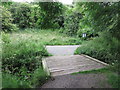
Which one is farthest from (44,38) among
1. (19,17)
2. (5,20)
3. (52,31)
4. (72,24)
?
(52,31)

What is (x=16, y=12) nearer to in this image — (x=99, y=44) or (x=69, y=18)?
(x=69, y=18)

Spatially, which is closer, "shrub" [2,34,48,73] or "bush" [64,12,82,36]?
"shrub" [2,34,48,73]

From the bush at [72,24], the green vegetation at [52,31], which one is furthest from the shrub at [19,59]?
the bush at [72,24]

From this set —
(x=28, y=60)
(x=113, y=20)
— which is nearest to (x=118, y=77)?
(x=113, y=20)

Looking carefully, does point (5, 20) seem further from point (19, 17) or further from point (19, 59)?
point (19, 59)

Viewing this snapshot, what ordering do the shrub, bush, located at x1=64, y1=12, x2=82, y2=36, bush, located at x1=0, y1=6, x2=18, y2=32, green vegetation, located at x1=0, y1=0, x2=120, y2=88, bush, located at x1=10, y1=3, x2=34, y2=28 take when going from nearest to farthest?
1. green vegetation, located at x1=0, y1=0, x2=120, y2=88
2. the shrub
3. bush, located at x1=0, y1=6, x2=18, y2=32
4. bush, located at x1=10, y1=3, x2=34, y2=28
5. bush, located at x1=64, y1=12, x2=82, y2=36

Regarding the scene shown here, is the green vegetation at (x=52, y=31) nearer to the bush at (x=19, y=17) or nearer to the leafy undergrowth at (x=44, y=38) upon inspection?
the leafy undergrowth at (x=44, y=38)

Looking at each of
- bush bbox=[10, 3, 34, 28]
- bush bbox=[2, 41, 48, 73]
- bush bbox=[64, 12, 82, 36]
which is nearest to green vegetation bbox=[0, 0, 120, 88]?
bush bbox=[2, 41, 48, 73]

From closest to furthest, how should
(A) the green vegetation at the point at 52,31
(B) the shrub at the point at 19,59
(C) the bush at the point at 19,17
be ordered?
(A) the green vegetation at the point at 52,31, (B) the shrub at the point at 19,59, (C) the bush at the point at 19,17

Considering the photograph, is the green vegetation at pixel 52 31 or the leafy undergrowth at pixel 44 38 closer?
the green vegetation at pixel 52 31

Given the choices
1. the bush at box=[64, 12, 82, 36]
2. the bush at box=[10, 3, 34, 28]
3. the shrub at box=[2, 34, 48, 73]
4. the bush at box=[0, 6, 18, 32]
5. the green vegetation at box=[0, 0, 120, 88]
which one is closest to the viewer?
the green vegetation at box=[0, 0, 120, 88]

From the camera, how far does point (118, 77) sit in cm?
143

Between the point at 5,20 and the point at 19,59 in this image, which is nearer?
the point at 19,59

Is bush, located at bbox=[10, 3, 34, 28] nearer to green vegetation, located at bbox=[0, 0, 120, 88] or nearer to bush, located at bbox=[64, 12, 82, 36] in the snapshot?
bush, located at bbox=[64, 12, 82, 36]
